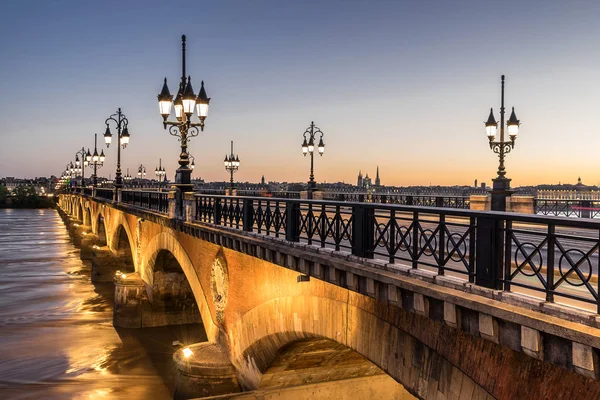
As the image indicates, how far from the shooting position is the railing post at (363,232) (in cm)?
750

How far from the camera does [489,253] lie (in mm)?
5660

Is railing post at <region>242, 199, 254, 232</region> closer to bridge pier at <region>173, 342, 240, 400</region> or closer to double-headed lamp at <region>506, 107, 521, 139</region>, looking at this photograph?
bridge pier at <region>173, 342, 240, 400</region>

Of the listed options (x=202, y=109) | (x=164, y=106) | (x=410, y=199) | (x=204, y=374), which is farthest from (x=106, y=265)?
(x=204, y=374)

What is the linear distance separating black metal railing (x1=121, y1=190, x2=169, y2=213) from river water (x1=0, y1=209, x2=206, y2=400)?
501 cm

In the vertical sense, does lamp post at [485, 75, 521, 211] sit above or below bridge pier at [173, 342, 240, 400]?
above

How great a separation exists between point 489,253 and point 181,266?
14118 millimetres

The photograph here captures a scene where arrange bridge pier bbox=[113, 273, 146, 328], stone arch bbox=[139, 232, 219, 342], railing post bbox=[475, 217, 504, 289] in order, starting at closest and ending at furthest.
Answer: railing post bbox=[475, 217, 504, 289]
stone arch bbox=[139, 232, 219, 342]
bridge pier bbox=[113, 273, 146, 328]

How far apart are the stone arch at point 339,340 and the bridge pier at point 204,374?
35 centimetres

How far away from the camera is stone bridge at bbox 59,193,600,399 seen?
4914mm

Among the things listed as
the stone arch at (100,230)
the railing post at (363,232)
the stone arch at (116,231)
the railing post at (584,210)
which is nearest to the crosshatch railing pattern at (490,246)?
the railing post at (363,232)

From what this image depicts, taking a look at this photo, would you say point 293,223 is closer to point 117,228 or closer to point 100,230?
point 117,228

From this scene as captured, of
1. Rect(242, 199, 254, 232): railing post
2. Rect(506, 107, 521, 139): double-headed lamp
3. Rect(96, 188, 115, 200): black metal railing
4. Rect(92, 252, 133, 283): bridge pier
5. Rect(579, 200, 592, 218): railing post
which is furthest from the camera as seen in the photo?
Rect(96, 188, 115, 200): black metal railing

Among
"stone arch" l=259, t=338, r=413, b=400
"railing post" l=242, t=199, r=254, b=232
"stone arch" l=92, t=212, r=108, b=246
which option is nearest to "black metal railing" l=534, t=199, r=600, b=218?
"stone arch" l=259, t=338, r=413, b=400

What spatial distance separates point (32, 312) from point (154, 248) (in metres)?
9.25
